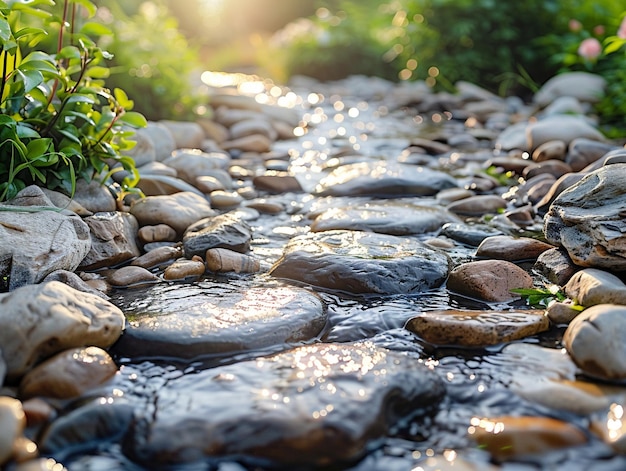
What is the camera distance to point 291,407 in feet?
5.53

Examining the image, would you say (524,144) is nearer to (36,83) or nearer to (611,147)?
(611,147)

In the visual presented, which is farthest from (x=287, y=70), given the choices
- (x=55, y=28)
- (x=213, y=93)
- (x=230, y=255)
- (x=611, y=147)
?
(x=230, y=255)

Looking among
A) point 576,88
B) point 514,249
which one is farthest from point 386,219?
point 576,88

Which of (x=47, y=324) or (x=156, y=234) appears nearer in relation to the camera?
(x=47, y=324)

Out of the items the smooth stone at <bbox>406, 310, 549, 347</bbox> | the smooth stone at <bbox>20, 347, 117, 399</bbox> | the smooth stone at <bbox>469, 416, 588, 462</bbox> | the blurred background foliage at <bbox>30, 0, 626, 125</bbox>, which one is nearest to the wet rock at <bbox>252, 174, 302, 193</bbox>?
the blurred background foliage at <bbox>30, 0, 626, 125</bbox>

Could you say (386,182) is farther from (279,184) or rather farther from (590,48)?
(590,48)

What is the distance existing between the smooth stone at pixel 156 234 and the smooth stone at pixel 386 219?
76cm

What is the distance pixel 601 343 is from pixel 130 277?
1.83 m

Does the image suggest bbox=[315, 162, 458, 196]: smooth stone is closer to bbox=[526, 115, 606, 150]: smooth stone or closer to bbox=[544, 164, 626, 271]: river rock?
bbox=[526, 115, 606, 150]: smooth stone

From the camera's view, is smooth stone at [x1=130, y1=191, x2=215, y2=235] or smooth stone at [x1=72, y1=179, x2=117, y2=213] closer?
smooth stone at [x1=72, y1=179, x2=117, y2=213]

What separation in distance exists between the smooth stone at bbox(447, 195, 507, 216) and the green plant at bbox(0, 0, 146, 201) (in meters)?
1.90

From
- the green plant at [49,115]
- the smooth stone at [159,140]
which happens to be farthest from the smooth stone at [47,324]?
the smooth stone at [159,140]

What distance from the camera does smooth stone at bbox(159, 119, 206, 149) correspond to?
532cm

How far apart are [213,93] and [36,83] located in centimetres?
487
